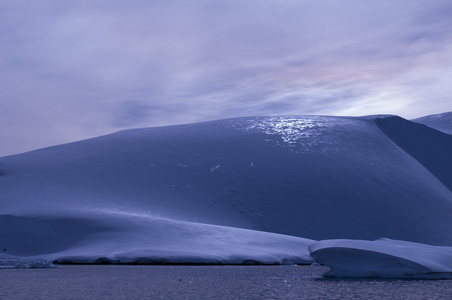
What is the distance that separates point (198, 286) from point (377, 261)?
20.6ft

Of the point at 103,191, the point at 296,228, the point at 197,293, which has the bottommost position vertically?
the point at 197,293

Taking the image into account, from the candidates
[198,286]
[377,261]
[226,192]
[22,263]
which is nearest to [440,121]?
[226,192]

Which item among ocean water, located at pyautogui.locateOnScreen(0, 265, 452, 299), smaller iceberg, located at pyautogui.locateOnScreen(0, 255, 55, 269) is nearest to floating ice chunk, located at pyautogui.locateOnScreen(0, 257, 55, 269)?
smaller iceberg, located at pyautogui.locateOnScreen(0, 255, 55, 269)

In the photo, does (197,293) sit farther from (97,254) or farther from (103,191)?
(103,191)

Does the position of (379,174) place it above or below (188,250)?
above

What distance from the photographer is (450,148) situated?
6481cm

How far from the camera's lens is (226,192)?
47.0m

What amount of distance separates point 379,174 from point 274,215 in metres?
11.6

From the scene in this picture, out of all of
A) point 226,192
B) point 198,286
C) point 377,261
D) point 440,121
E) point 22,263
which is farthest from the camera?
point 440,121

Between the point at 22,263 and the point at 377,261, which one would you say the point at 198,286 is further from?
the point at 22,263

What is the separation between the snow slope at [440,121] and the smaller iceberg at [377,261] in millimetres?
50740

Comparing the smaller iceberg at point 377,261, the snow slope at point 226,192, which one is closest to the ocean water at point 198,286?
the smaller iceberg at point 377,261

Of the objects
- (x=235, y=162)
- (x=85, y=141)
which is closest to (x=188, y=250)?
(x=235, y=162)

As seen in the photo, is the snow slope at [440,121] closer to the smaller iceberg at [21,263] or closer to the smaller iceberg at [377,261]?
the smaller iceberg at [377,261]
